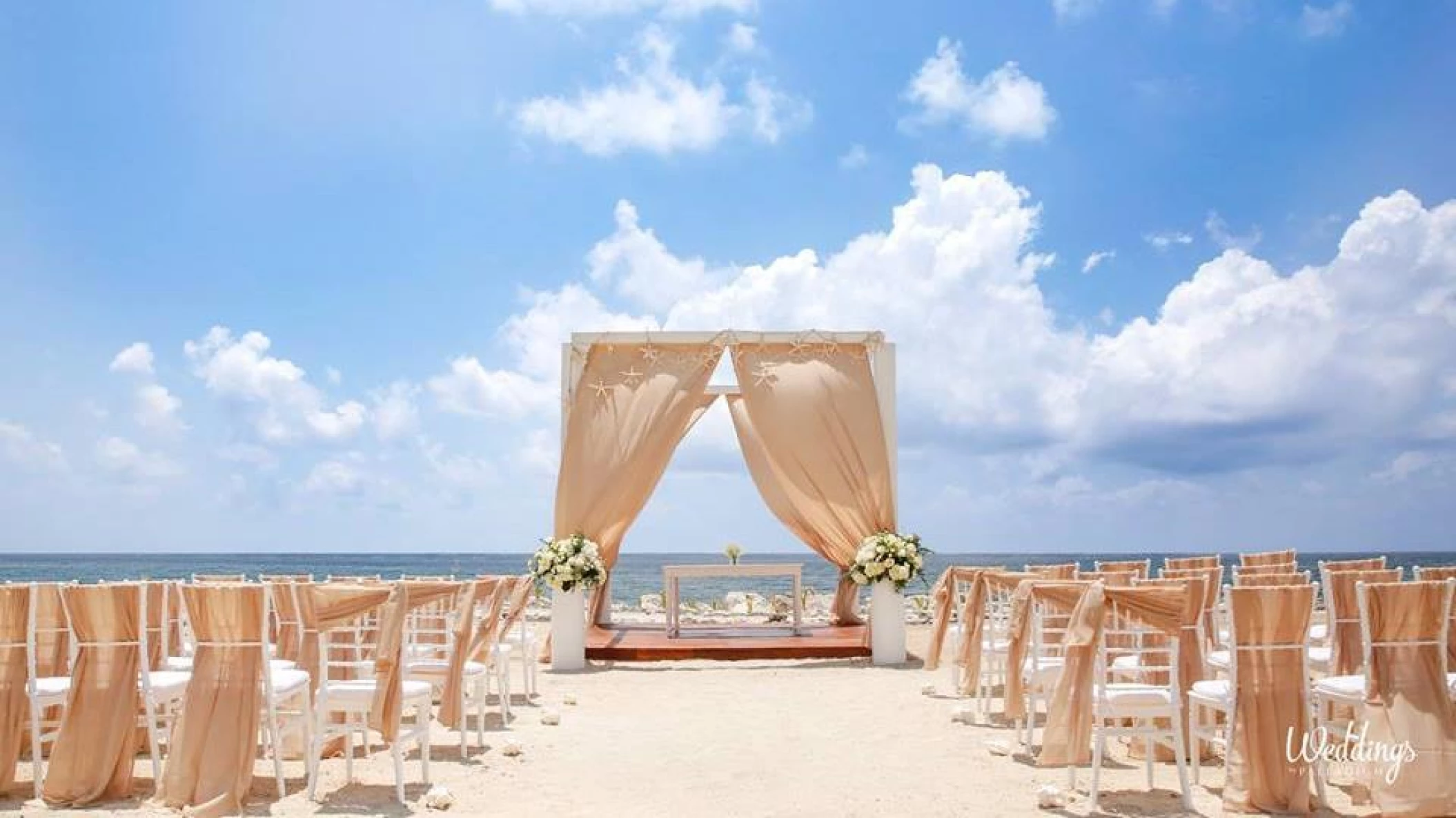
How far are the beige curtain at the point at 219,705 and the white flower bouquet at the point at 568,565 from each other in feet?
16.6

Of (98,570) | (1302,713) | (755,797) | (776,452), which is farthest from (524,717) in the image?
(98,570)

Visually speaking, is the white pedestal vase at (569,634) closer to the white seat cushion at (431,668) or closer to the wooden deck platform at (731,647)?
the wooden deck platform at (731,647)

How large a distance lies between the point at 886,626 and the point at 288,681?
652 cm

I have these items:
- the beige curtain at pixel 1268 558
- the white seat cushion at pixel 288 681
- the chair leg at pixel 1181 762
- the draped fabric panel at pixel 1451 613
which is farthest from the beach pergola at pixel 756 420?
the chair leg at pixel 1181 762

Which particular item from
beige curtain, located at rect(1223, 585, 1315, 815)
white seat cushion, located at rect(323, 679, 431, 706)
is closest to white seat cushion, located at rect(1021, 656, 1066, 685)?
beige curtain, located at rect(1223, 585, 1315, 815)

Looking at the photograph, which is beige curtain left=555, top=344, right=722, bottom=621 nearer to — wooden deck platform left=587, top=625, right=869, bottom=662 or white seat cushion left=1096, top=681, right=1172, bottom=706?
wooden deck platform left=587, top=625, right=869, bottom=662

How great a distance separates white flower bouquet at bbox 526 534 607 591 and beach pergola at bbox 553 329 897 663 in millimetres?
397

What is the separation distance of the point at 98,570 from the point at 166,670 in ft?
172

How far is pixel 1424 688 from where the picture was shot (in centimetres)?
491

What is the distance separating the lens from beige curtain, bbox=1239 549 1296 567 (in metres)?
8.59

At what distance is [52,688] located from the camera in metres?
5.60

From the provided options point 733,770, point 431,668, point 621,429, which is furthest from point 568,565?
point 733,770

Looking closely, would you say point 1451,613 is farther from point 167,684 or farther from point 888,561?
point 167,684

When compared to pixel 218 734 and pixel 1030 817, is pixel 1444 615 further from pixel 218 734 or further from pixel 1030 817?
pixel 218 734
